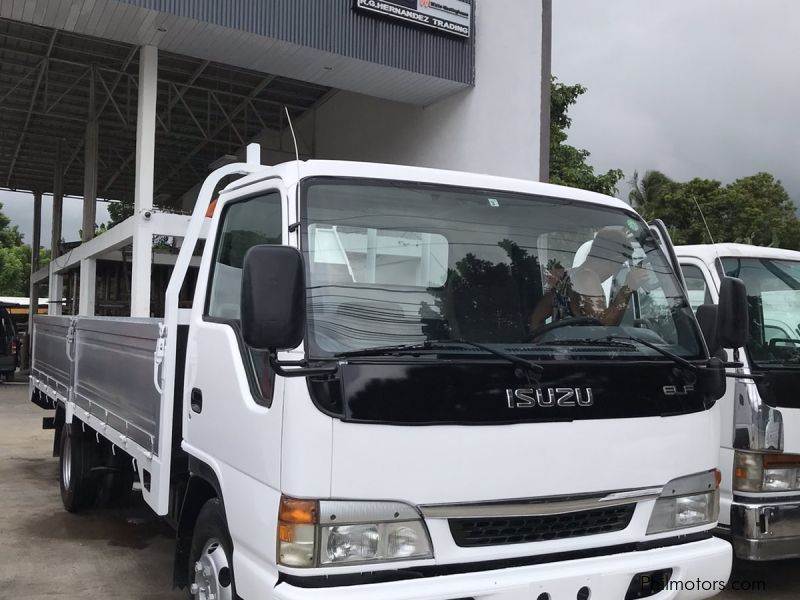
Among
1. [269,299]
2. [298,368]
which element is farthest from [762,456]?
[269,299]

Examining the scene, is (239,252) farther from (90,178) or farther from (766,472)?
(90,178)

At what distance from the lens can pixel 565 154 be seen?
2480 centimetres

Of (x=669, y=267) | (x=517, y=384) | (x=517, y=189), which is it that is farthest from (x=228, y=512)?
(x=669, y=267)

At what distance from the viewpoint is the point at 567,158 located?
2478 cm

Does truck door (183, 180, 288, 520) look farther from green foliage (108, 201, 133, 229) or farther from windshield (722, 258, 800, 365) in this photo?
green foliage (108, 201, 133, 229)

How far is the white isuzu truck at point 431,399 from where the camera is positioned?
2424 mm

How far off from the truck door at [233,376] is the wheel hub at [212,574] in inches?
9.7

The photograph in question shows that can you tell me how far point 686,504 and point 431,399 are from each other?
4.10 ft

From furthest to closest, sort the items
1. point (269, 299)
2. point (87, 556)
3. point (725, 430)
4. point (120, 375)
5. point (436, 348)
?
point (87, 556), point (120, 375), point (725, 430), point (436, 348), point (269, 299)

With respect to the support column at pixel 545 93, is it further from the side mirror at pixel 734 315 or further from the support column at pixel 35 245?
the support column at pixel 35 245

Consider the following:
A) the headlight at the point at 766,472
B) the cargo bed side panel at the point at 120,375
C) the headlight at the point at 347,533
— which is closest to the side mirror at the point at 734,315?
the headlight at the point at 766,472

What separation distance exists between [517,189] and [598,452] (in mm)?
1189

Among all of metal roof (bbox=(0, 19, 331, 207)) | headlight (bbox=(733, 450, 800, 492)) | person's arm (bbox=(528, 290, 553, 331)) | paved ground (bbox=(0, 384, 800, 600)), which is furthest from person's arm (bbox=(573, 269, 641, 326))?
metal roof (bbox=(0, 19, 331, 207))

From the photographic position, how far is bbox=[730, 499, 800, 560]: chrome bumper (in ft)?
13.3
